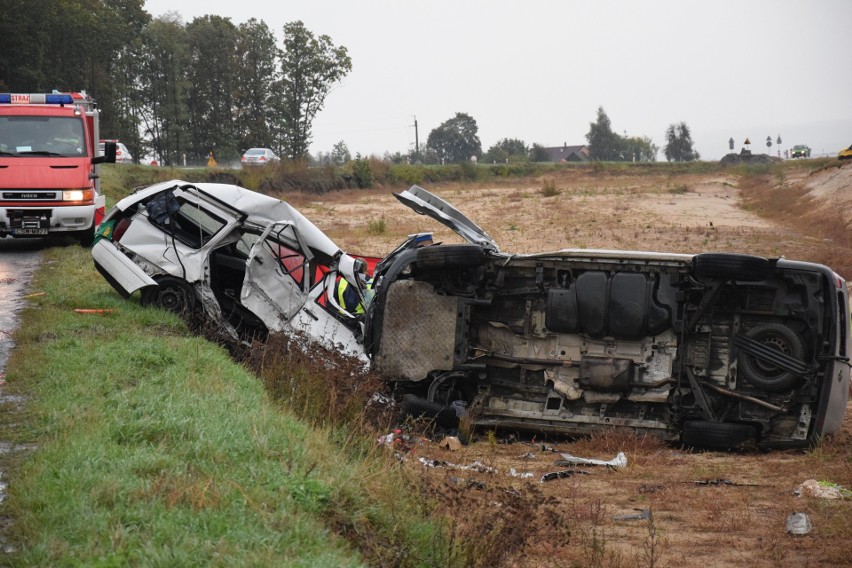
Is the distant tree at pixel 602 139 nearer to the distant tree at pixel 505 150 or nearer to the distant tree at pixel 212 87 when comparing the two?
the distant tree at pixel 505 150

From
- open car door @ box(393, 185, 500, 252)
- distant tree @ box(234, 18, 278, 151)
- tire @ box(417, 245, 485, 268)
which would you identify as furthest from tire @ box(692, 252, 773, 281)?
distant tree @ box(234, 18, 278, 151)

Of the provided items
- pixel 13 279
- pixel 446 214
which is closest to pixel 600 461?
pixel 446 214

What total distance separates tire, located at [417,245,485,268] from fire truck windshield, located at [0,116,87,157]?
434 inches

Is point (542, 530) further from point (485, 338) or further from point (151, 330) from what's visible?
point (151, 330)

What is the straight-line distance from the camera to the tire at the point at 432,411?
8.54 meters

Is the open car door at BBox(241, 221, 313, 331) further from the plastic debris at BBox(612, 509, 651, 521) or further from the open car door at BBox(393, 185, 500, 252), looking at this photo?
the plastic debris at BBox(612, 509, 651, 521)

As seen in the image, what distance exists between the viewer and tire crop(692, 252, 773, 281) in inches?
307

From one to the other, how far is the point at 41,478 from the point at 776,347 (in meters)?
5.71

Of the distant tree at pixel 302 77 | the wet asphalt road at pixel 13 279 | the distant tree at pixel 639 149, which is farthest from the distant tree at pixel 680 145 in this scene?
the wet asphalt road at pixel 13 279

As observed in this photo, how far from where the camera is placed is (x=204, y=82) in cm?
7669

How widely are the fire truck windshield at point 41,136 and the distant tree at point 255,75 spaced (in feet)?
196

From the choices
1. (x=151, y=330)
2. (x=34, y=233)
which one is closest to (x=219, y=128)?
(x=34, y=233)

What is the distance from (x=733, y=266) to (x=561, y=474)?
7.29 ft

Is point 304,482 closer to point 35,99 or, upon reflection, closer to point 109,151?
point 109,151
